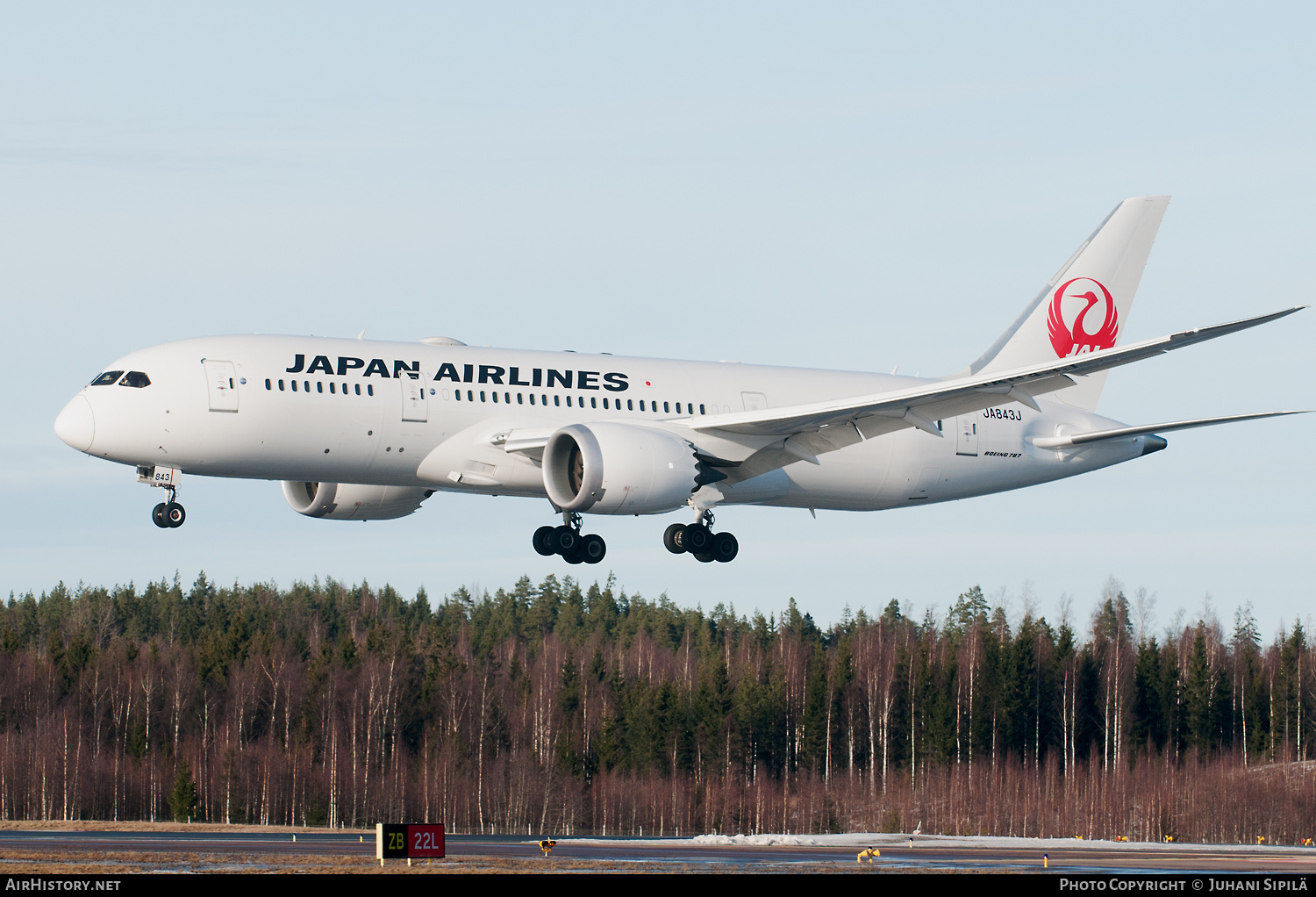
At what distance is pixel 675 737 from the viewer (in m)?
101

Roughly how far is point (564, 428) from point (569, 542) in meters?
3.74

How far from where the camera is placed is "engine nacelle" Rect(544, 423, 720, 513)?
127ft

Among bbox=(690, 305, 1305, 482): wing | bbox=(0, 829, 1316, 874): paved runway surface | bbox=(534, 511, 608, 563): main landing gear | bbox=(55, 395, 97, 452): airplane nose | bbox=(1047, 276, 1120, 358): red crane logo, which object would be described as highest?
bbox=(1047, 276, 1120, 358): red crane logo

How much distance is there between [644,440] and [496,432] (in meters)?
3.69

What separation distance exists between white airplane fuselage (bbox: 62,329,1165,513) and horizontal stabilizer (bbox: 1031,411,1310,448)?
11.1 ft

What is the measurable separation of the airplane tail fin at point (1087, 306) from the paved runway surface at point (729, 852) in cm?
1425

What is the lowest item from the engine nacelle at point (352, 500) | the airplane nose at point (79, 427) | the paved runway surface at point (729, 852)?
the paved runway surface at point (729, 852)

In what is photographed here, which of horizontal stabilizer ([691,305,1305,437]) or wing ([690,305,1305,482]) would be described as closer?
horizontal stabilizer ([691,305,1305,437])

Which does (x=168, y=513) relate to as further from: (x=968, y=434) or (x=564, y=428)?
(x=968, y=434)

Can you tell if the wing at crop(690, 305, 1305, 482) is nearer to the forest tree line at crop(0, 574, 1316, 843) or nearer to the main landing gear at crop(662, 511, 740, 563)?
the main landing gear at crop(662, 511, 740, 563)

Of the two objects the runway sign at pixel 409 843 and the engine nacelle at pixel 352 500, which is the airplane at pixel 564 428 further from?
the runway sign at pixel 409 843

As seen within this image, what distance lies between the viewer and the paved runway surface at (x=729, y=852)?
40.6 metres

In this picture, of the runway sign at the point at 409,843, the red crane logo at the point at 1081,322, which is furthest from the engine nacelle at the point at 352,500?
the red crane logo at the point at 1081,322

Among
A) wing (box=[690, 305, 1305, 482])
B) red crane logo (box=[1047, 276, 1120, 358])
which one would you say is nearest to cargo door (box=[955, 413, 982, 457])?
wing (box=[690, 305, 1305, 482])
